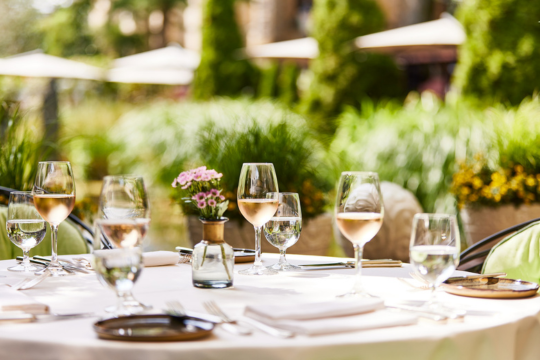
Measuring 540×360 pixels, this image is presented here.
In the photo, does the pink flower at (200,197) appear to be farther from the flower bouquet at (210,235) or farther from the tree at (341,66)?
the tree at (341,66)

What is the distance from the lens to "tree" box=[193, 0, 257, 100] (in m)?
15.0

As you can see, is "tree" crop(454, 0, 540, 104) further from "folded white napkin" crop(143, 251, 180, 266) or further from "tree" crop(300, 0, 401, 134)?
"folded white napkin" crop(143, 251, 180, 266)

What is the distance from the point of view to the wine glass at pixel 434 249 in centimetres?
151

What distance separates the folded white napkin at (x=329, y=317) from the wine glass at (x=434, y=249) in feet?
0.35

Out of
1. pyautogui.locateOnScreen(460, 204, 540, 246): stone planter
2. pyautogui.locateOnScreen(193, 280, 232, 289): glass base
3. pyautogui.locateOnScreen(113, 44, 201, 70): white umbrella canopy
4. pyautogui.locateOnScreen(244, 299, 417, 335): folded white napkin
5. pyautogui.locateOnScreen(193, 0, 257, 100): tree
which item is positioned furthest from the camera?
pyautogui.locateOnScreen(113, 44, 201, 70): white umbrella canopy

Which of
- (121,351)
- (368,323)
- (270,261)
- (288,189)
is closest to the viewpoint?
(121,351)

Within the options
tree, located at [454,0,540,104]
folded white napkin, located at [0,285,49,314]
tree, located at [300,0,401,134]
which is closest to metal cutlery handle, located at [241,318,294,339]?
folded white napkin, located at [0,285,49,314]

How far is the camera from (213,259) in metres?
1.82

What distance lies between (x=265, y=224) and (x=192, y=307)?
0.61 metres

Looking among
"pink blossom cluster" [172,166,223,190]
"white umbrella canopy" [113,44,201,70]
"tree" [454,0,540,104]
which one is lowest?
"pink blossom cluster" [172,166,223,190]

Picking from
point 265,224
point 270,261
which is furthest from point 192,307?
point 270,261

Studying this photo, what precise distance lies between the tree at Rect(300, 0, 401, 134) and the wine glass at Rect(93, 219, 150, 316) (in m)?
10.7

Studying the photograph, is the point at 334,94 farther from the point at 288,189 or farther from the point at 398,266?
the point at 398,266

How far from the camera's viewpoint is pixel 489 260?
2.60 m
